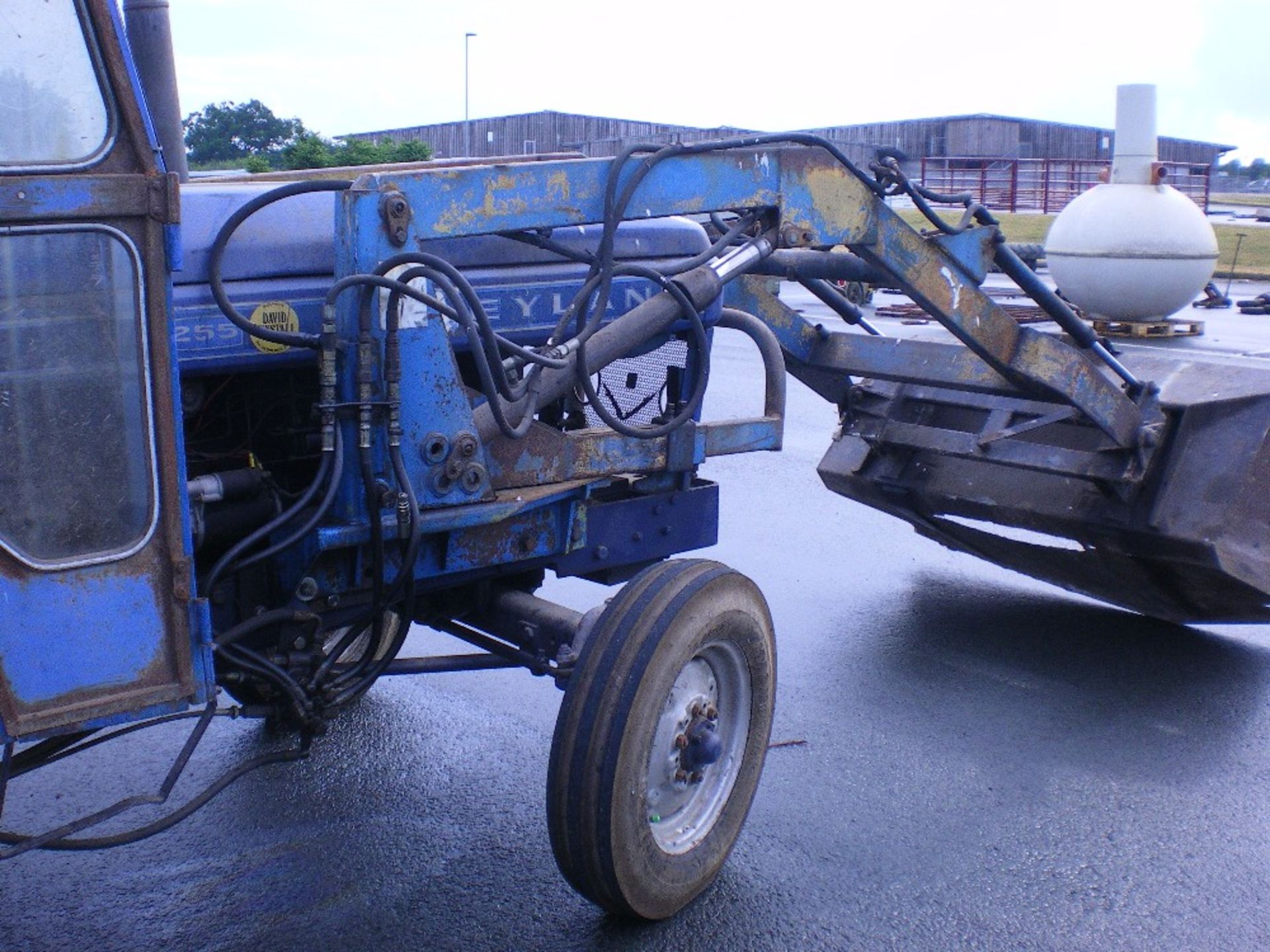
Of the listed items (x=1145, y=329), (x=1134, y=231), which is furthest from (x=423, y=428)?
(x=1145, y=329)

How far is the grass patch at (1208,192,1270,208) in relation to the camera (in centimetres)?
3835

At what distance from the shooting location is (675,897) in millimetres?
3346

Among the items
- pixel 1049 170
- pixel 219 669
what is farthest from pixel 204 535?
→ pixel 1049 170

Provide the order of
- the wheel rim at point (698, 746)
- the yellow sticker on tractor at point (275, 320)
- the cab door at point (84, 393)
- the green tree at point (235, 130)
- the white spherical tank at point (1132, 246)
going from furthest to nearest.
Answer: the green tree at point (235, 130), the white spherical tank at point (1132, 246), the wheel rim at point (698, 746), the yellow sticker on tractor at point (275, 320), the cab door at point (84, 393)

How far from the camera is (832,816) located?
3.93 metres

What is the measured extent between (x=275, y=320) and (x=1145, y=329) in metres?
11.0

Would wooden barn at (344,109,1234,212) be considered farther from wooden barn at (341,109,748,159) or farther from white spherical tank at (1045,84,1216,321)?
white spherical tank at (1045,84,1216,321)

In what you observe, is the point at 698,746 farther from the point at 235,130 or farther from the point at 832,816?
the point at 235,130

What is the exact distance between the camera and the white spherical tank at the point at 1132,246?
1170 centimetres

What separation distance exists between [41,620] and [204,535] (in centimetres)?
67

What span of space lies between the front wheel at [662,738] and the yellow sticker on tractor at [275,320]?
1.00 meters

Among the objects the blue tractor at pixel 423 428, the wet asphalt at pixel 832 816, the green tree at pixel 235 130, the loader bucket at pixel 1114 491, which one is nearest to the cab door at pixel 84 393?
the blue tractor at pixel 423 428

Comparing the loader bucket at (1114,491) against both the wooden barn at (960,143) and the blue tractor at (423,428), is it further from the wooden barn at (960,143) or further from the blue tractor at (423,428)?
the wooden barn at (960,143)

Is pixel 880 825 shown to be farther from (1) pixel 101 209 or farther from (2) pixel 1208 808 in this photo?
(1) pixel 101 209
